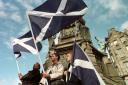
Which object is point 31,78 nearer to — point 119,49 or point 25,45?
point 25,45

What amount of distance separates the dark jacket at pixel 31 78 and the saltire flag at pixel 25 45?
2.13 ft

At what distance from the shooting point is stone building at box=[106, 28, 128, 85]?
51.8m

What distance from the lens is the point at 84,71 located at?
6.73 m

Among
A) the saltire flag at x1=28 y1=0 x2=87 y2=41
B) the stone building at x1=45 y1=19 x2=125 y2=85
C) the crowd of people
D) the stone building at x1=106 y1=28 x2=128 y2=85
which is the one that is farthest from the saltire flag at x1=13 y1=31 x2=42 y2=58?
the stone building at x1=106 y1=28 x2=128 y2=85

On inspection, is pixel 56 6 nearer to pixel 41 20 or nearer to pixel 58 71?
pixel 41 20

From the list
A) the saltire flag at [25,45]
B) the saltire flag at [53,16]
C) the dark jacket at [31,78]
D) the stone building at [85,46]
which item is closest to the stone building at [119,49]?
the stone building at [85,46]

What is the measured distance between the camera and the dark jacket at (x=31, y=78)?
7.31m

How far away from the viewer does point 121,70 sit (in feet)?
170

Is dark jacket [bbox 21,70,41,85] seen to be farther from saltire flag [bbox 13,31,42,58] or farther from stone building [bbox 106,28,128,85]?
stone building [bbox 106,28,128,85]

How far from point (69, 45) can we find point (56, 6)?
3342 cm

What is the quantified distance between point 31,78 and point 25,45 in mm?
1336

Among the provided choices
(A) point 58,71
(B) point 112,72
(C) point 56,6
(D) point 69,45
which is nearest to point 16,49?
(C) point 56,6

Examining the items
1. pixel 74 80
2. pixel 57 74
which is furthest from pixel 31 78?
pixel 74 80

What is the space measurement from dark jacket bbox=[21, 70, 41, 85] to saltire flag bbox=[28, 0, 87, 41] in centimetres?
102
